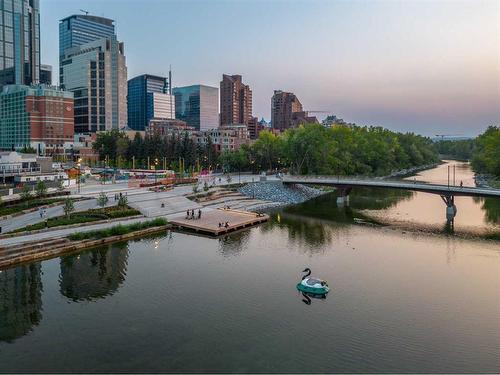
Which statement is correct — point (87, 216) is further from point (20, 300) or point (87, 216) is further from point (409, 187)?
point (409, 187)

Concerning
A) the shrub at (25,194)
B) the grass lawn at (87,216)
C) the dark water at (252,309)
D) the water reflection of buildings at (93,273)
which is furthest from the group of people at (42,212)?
the dark water at (252,309)

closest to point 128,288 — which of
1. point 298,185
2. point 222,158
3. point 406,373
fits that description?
point 406,373

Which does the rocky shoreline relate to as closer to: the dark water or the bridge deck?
the bridge deck

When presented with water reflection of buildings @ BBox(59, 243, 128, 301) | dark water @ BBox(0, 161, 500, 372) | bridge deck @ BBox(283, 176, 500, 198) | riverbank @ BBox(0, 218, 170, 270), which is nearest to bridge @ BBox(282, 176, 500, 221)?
bridge deck @ BBox(283, 176, 500, 198)

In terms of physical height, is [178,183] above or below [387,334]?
above

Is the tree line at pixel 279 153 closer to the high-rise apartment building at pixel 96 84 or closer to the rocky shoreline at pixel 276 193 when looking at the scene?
the rocky shoreline at pixel 276 193

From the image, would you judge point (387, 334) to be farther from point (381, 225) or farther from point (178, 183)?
point (178, 183)
